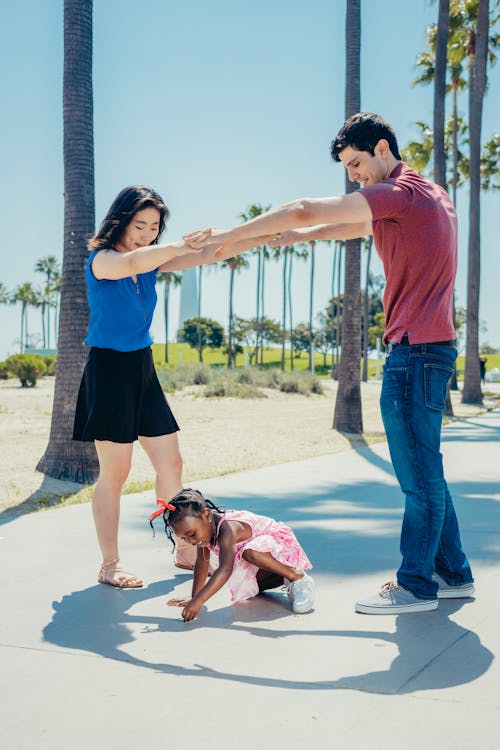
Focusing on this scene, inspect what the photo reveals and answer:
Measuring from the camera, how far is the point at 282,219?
11.6 feet

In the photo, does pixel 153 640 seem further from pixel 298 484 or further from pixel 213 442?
pixel 213 442

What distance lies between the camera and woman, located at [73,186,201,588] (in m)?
4.62

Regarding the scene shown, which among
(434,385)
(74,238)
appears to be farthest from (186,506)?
(74,238)

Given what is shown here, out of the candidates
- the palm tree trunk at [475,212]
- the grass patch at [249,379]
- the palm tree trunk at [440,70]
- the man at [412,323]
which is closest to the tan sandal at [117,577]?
the man at [412,323]

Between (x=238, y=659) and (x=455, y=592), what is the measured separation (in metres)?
1.31

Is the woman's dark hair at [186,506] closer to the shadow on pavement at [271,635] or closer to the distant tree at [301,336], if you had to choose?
the shadow on pavement at [271,635]

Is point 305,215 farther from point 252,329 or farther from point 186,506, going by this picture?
point 252,329

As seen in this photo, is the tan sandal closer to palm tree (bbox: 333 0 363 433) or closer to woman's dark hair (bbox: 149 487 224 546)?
woman's dark hair (bbox: 149 487 224 546)

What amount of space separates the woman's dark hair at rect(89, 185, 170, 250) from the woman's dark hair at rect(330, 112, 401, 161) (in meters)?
1.07

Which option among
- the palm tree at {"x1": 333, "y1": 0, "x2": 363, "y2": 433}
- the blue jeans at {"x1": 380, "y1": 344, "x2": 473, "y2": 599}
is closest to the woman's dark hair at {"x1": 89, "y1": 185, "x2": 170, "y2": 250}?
the blue jeans at {"x1": 380, "y1": 344, "x2": 473, "y2": 599}

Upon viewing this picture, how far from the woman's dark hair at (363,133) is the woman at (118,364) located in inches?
43.3

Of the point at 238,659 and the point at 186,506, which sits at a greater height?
the point at 186,506

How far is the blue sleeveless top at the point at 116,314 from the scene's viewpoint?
15.1 feet

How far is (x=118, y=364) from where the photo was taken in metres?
4.70
